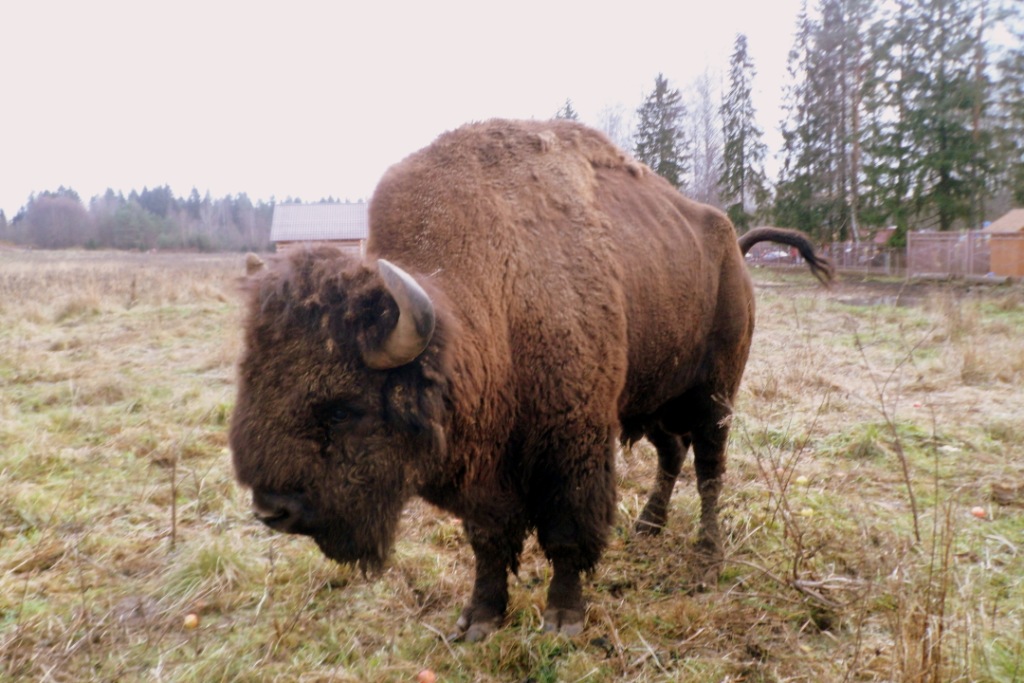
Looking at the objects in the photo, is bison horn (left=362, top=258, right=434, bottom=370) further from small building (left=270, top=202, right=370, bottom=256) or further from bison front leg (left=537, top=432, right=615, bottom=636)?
small building (left=270, top=202, right=370, bottom=256)

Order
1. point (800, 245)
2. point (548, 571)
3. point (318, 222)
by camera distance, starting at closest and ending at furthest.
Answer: point (548, 571), point (800, 245), point (318, 222)

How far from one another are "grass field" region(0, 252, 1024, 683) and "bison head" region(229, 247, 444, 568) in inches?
14.7

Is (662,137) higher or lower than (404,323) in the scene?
higher

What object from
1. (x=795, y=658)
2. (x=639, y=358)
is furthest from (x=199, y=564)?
(x=795, y=658)

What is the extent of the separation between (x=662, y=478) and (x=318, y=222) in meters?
18.0

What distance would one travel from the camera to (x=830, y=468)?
16.6 feet

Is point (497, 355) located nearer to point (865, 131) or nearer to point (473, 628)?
point (473, 628)

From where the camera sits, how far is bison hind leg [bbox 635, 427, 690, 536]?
4.25 m

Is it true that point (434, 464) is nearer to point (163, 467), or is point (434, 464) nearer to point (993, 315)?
point (163, 467)

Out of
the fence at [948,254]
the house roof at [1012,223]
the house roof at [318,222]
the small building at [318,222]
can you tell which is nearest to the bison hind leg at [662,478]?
the small building at [318,222]

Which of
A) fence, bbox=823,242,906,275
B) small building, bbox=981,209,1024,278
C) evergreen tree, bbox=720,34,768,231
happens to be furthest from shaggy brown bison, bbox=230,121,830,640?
evergreen tree, bbox=720,34,768,231

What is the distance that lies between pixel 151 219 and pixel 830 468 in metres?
56.4

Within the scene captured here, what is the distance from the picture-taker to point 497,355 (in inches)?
112

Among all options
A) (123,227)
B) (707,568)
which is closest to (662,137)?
(707,568)
